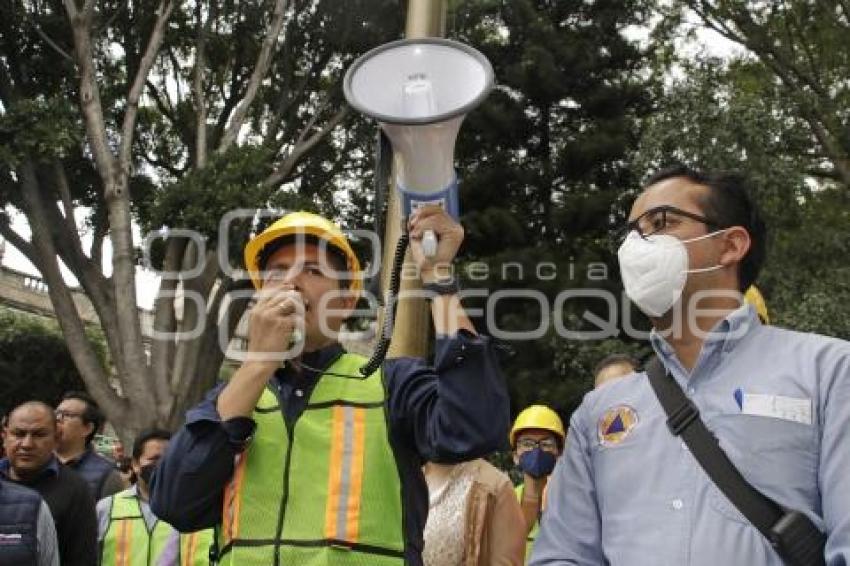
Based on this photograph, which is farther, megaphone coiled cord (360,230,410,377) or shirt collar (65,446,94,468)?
shirt collar (65,446,94,468)

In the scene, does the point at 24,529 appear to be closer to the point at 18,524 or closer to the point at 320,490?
the point at 18,524

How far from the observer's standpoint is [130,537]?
5.04 metres

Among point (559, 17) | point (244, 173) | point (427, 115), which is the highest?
point (559, 17)

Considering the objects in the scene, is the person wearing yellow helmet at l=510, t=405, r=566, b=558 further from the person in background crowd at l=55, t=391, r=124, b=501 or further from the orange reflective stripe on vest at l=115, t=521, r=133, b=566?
the person in background crowd at l=55, t=391, r=124, b=501

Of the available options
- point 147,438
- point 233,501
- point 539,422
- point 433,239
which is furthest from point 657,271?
point 147,438

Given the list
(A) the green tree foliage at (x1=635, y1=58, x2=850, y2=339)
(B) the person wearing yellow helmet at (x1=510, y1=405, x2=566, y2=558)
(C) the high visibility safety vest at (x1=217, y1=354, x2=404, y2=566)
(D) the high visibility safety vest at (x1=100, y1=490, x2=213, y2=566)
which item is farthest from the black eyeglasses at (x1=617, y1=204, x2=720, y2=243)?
(A) the green tree foliage at (x1=635, y1=58, x2=850, y2=339)

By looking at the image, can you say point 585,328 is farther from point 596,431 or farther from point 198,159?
point 596,431

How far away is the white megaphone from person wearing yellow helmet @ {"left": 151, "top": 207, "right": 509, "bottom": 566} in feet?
0.27

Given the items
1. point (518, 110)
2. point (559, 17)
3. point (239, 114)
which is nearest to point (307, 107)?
point (239, 114)

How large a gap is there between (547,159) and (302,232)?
676 inches

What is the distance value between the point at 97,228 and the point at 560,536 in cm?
1370

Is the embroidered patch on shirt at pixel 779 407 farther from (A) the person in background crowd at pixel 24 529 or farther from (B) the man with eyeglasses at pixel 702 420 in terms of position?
(A) the person in background crowd at pixel 24 529

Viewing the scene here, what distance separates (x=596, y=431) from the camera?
94.5 inches

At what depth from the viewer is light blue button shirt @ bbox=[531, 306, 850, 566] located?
6.74ft
